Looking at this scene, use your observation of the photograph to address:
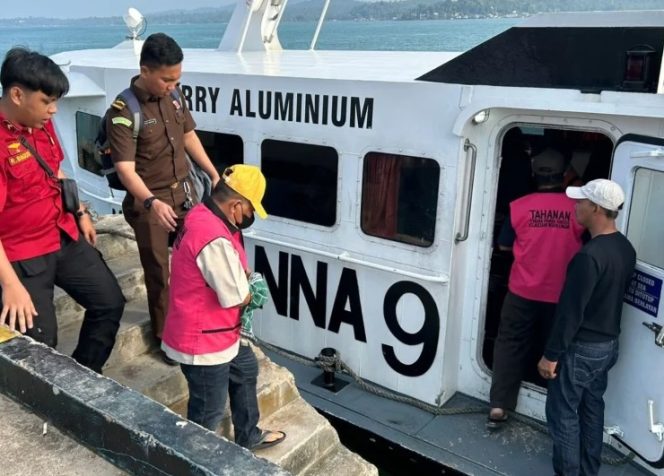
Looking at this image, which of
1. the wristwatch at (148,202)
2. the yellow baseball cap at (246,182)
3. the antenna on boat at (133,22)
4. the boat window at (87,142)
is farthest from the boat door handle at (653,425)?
the antenna on boat at (133,22)

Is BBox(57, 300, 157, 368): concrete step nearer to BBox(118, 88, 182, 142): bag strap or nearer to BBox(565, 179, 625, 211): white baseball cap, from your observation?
BBox(118, 88, 182, 142): bag strap

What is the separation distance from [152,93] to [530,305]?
2.40m

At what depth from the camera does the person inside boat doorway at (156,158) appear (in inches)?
123

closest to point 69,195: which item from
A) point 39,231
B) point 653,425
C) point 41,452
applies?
point 39,231

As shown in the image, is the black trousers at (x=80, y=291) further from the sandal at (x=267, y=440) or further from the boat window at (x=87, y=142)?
the boat window at (x=87, y=142)

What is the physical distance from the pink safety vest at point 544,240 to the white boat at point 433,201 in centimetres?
27

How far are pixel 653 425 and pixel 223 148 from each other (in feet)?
11.1

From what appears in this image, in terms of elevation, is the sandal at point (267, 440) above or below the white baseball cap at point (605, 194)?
below

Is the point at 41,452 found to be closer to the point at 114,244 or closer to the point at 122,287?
the point at 122,287

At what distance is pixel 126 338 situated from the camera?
375cm

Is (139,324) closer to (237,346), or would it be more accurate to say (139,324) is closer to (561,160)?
(237,346)

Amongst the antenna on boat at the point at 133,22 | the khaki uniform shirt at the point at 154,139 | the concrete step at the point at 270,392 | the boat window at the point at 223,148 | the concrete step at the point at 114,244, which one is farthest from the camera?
the antenna on boat at the point at 133,22

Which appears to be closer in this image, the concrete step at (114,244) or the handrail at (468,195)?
the handrail at (468,195)

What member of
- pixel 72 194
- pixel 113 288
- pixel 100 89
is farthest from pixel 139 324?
pixel 100 89
